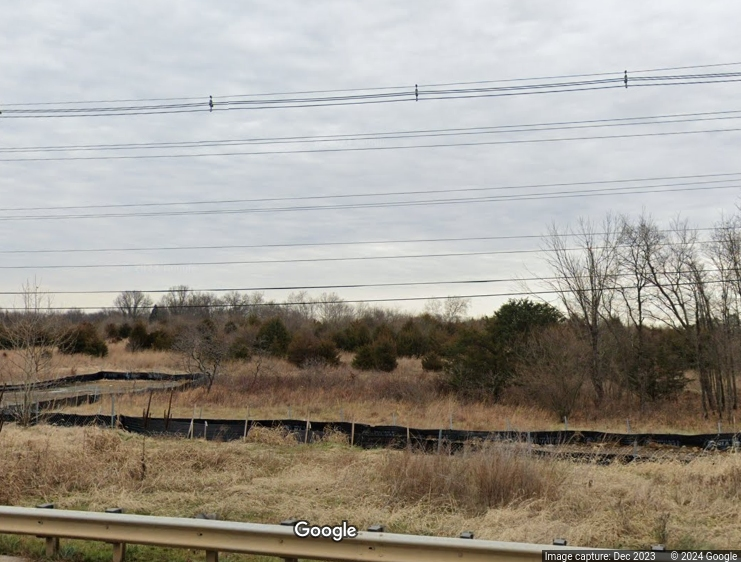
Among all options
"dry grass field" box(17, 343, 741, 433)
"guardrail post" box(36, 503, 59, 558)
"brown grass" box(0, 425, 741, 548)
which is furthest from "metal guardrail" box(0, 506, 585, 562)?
"dry grass field" box(17, 343, 741, 433)

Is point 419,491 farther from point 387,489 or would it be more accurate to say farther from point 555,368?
point 555,368

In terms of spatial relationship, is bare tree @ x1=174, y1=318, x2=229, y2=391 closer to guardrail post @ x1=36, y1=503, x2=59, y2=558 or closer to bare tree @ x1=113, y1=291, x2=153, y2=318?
guardrail post @ x1=36, y1=503, x2=59, y2=558

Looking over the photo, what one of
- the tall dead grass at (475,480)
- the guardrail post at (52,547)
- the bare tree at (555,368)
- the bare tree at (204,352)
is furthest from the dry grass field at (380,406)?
the guardrail post at (52,547)

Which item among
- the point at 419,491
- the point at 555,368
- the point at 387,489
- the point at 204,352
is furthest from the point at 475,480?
the point at 204,352

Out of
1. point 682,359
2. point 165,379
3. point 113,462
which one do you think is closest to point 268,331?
point 165,379

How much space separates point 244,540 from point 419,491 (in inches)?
183

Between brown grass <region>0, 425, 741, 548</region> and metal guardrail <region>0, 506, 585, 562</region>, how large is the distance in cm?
204

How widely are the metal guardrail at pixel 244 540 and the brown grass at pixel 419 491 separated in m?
2.04

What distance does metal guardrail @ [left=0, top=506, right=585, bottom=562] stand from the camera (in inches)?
214

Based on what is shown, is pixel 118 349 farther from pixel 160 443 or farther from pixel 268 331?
pixel 160 443

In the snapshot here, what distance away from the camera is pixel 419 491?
10172 millimetres

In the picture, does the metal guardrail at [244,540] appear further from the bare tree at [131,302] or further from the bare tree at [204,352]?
the bare tree at [131,302]

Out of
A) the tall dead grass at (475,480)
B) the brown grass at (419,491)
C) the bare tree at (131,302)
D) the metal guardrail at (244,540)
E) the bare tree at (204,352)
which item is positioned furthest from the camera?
the bare tree at (131,302)

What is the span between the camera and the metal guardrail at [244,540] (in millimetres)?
5426
